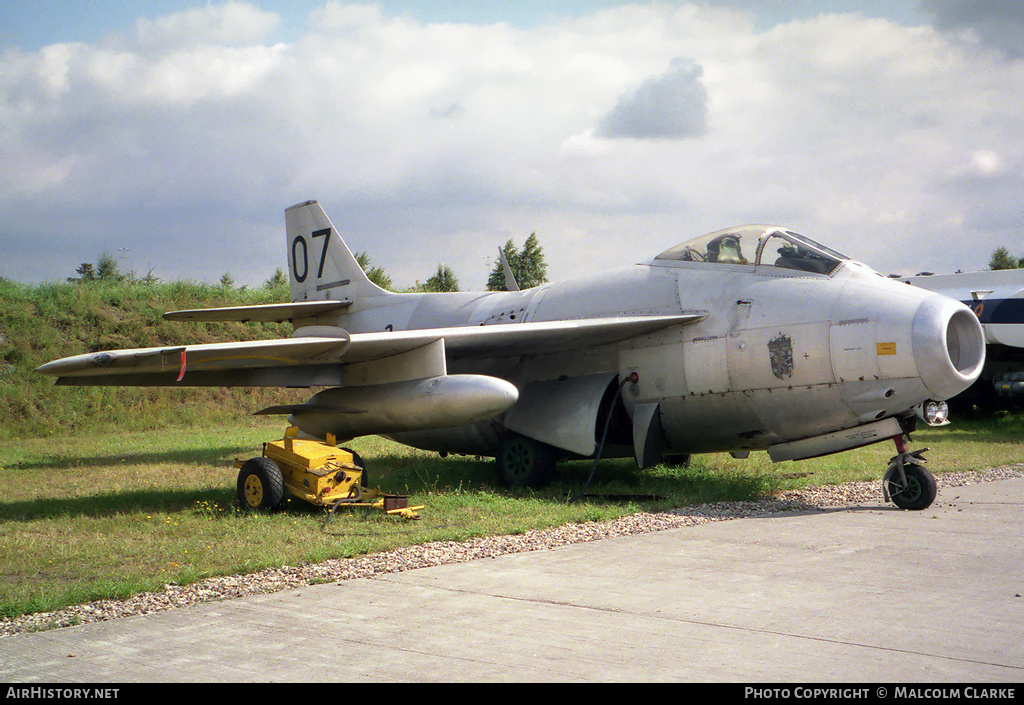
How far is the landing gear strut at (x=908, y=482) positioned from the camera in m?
8.53

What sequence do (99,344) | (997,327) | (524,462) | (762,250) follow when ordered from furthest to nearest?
(99,344), (997,327), (524,462), (762,250)

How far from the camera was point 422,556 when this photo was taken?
6531 mm

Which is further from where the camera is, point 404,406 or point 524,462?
point 524,462

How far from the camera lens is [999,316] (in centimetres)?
1819

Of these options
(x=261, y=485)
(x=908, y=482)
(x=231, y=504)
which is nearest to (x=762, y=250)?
(x=908, y=482)

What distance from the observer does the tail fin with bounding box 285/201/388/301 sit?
45.5ft

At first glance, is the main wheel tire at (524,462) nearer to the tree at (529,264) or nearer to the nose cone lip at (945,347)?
the nose cone lip at (945,347)

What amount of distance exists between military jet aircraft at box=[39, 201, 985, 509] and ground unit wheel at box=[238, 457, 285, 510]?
1.10m

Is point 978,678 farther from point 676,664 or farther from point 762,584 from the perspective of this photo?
point 762,584

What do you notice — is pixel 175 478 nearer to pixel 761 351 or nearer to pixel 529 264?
pixel 761 351

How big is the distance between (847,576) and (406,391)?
4.91 m

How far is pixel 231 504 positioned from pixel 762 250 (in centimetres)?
650

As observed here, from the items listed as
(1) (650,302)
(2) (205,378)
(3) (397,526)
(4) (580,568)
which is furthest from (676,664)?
(2) (205,378)

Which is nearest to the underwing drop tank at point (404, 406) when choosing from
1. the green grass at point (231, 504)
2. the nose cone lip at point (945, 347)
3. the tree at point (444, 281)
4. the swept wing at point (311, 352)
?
the swept wing at point (311, 352)
